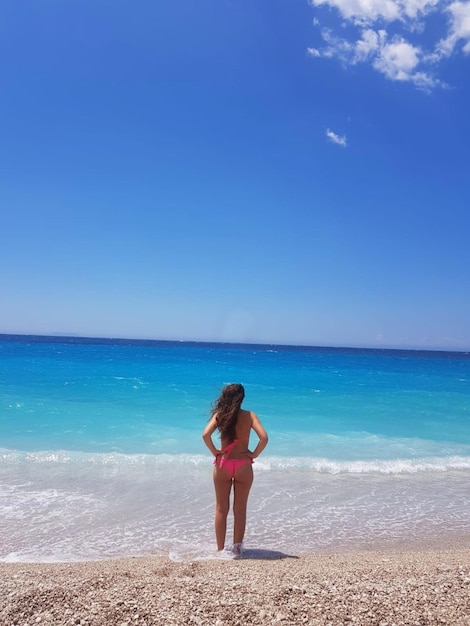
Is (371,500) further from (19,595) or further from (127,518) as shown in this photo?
(19,595)

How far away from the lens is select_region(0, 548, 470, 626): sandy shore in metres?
3.13

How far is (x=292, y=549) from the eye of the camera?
5.38 m

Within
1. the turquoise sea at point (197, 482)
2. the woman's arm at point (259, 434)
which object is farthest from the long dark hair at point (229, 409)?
the turquoise sea at point (197, 482)

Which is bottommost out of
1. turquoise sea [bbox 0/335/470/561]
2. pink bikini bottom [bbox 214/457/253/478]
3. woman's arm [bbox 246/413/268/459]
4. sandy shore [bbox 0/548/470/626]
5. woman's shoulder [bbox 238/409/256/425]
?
turquoise sea [bbox 0/335/470/561]

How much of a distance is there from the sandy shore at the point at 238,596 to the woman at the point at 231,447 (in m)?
0.83

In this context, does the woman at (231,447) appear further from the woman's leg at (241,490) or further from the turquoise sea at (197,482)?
the turquoise sea at (197,482)

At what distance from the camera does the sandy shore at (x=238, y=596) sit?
10.3ft

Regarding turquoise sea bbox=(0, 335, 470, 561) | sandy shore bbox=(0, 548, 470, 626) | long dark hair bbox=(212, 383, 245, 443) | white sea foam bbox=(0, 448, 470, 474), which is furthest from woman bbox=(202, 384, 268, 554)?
white sea foam bbox=(0, 448, 470, 474)

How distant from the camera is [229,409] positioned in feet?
16.1

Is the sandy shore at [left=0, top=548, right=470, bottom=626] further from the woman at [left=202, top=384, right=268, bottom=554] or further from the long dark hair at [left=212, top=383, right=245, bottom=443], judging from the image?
the long dark hair at [left=212, top=383, right=245, bottom=443]

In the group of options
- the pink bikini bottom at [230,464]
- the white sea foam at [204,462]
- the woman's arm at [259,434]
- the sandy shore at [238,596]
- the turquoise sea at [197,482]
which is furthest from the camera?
the white sea foam at [204,462]

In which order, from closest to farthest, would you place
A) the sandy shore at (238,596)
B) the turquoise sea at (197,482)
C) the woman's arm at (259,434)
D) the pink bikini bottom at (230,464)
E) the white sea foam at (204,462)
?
the sandy shore at (238,596)
the woman's arm at (259,434)
the pink bikini bottom at (230,464)
the turquoise sea at (197,482)
the white sea foam at (204,462)

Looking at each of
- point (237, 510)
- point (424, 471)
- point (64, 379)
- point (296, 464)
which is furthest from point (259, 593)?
point (64, 379)

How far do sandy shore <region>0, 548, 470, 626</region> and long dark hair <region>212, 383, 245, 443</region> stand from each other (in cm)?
132
